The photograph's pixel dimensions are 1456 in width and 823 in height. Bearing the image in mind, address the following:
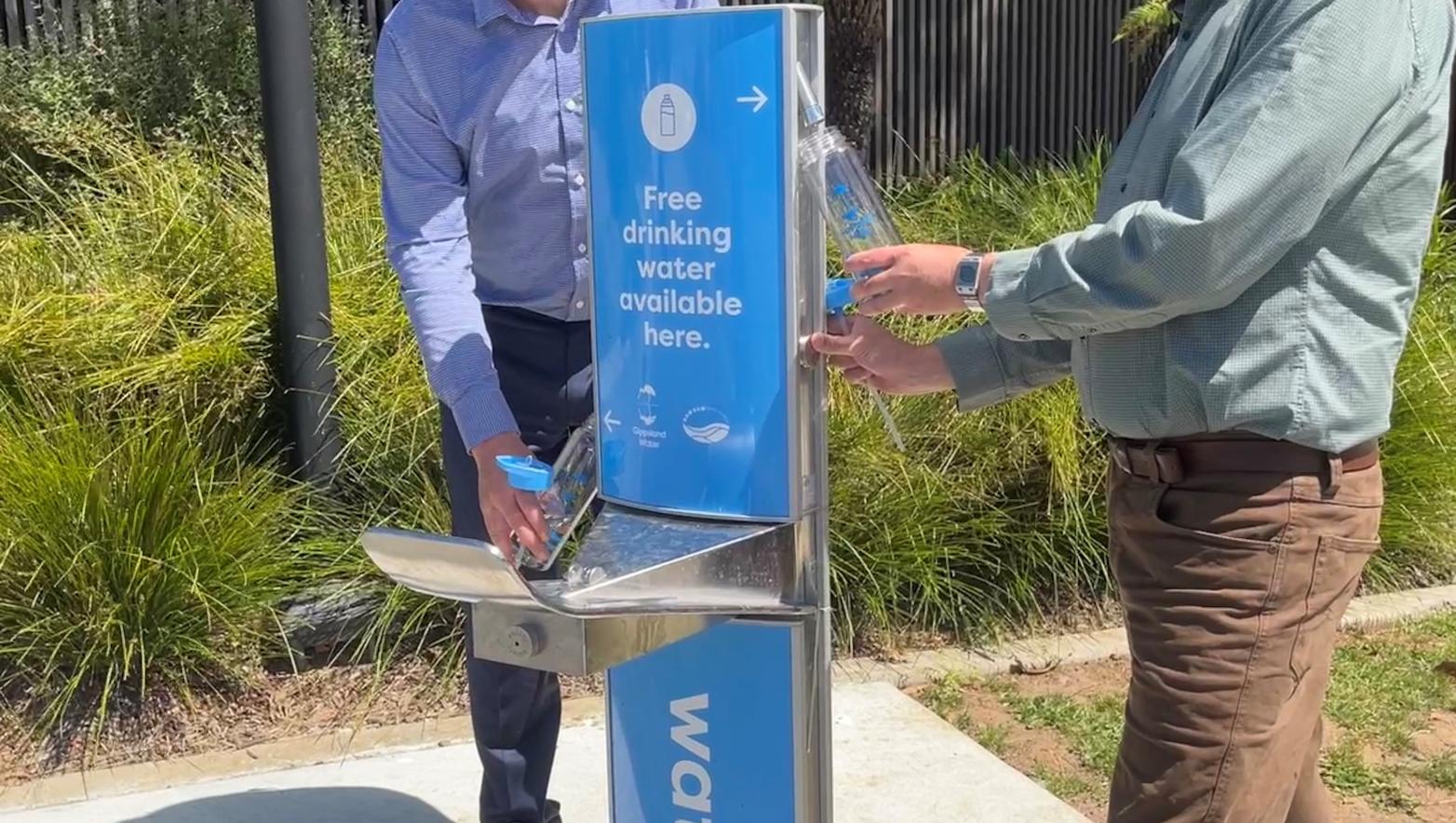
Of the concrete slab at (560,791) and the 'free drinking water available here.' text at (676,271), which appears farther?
the concrete slab at (560,791)

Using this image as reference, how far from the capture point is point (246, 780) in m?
3.54

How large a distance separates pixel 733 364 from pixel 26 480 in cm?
257

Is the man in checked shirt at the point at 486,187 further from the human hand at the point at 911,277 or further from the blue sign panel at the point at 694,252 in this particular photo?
the human hand at the point at 911,277

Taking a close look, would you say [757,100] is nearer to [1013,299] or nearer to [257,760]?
[1013,299]

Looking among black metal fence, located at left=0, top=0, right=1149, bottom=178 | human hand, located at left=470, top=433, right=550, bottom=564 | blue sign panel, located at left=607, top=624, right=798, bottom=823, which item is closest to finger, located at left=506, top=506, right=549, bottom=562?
human hand, located at left=470, top=433, right=550, bottom=564

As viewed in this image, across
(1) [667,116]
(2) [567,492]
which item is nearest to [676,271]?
(1) [667,116]

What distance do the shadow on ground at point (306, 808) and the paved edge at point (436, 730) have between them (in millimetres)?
201

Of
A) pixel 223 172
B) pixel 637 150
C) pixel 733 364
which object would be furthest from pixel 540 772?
pixel 223 172

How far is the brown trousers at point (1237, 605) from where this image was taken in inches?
75.7

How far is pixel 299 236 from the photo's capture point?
422cm

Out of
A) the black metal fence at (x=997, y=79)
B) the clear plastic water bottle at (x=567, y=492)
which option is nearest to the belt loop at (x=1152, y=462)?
the clear plastic water bottle at (x=567, y=492)

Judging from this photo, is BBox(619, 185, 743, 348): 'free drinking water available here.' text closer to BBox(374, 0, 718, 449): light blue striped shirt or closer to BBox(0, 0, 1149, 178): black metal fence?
BBox(374, 0, 718, 449): light blue striped shirt

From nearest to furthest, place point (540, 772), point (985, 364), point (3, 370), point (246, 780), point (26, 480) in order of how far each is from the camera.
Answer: point (985, 364) < point (540, 772) < point (246, 780) < point (26, 480) < point (3, 370)

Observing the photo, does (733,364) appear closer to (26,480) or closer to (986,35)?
(26,480)
